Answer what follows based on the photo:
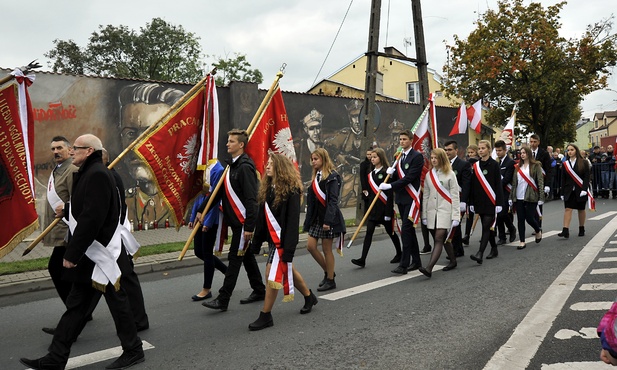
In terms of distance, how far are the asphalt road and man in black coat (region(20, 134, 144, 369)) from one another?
36 cm

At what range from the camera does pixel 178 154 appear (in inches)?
248

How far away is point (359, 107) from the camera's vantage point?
715 inches

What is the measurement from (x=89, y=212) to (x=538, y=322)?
4.05 meters

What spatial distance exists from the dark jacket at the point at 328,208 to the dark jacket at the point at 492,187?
9.25ft

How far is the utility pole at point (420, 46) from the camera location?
46.8 feet

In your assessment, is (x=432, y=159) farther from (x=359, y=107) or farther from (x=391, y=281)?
(x=359, y=107)

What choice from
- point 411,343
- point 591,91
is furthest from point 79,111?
point 591,91

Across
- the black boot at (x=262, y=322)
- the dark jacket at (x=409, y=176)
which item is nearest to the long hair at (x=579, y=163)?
the dark jacket at (x=409, y=176)

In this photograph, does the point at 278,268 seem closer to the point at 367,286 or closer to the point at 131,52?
the point at 367,286

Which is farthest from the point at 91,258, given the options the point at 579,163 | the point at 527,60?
the point at 527,60

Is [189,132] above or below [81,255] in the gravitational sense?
above

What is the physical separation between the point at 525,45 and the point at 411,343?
92.6 feet

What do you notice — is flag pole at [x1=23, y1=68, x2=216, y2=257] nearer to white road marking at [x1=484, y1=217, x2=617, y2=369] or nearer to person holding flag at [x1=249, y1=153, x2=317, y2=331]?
person holding flag at [x1=249, y1=153, x2=317, y2=331]

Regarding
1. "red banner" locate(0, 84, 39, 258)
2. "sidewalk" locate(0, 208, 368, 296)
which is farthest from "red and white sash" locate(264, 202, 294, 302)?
"sidewalk" locate(0, 208, 368, 296)
